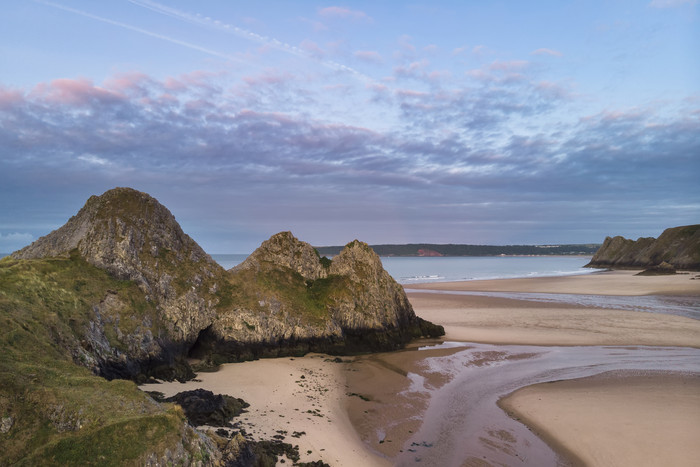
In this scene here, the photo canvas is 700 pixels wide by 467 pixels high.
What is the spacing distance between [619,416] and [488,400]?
4.43 meters

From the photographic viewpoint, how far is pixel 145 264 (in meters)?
18.8

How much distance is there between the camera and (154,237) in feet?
65.9

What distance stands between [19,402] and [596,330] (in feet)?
111

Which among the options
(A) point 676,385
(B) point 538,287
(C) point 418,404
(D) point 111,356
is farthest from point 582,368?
(B) point 538,287

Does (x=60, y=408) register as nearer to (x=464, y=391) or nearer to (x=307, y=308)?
(x=464, y=391)

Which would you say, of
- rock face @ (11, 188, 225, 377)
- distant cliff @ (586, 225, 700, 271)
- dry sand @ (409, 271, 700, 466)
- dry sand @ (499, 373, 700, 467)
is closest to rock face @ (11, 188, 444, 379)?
rock face @ (11, 188, 225, 377)

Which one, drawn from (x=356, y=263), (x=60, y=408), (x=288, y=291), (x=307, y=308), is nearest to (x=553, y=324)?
(x=356, y=263)

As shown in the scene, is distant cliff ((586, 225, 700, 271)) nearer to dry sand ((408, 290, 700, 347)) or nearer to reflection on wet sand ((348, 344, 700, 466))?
dry sand ((408, 290, 700, 347))

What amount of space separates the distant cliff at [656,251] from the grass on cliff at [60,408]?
11282 centimetres

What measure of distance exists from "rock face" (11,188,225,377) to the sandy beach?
2.21 metres

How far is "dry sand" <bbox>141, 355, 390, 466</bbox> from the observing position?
37.3ft

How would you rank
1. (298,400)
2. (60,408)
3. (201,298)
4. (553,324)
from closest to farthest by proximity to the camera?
(60,408), (298,400), (201,298), (553,324)

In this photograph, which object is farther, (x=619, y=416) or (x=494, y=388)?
(x=494, y=388)

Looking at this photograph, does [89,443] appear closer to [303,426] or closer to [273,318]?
[303,426]
